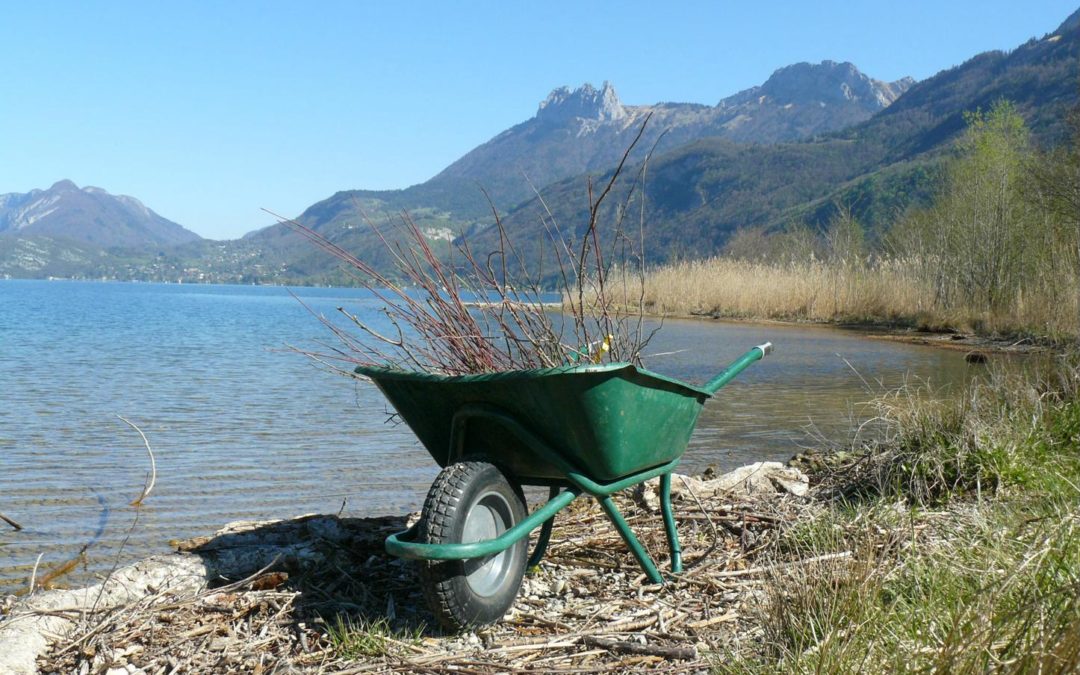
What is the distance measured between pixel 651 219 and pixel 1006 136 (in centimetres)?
11393

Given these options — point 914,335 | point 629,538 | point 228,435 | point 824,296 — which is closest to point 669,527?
point 629,538

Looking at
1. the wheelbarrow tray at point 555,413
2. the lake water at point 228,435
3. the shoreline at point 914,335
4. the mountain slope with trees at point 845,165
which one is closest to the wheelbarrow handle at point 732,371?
the wheelbarrow tray at point 555,413

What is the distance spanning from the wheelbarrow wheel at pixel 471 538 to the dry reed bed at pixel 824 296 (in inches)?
630

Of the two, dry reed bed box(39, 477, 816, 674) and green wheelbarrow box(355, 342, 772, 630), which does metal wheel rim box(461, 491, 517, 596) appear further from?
dry reed bed box(39, 477, 816, 674)

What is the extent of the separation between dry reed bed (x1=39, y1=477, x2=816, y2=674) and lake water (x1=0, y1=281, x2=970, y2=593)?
902 mm

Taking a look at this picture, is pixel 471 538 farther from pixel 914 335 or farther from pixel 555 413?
pixel 914 335

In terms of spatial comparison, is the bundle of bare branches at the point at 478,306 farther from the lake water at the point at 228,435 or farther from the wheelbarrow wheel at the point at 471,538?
the wheelbarrow wheel at the point at 471,538

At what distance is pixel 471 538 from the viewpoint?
8.67 ft

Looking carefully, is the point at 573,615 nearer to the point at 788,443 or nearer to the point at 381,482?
the point at 381,482

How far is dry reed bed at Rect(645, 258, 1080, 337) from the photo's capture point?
20470mm

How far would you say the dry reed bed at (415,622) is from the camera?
2475 mm

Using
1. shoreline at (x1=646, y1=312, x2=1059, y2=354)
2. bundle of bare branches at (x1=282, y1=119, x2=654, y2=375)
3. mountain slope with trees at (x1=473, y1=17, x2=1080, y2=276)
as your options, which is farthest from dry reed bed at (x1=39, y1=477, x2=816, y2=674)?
mountain slope with trees at (x1=473, y1=17, x2=1080, y2=276)

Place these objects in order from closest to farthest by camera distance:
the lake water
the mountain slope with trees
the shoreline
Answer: the lake water < the shoreline < the mountain slope with trees

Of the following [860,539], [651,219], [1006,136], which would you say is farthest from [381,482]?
[651,219]
